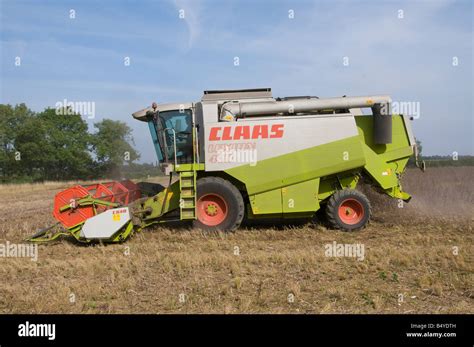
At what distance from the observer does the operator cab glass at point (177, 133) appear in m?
8.39

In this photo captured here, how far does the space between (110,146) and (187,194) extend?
41.7 metres

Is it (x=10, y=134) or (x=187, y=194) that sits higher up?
(x=10, y=134)

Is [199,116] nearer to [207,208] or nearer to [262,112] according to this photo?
[262,112]

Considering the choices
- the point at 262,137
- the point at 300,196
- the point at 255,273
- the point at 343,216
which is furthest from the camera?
the point at 343,216

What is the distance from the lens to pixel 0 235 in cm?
891

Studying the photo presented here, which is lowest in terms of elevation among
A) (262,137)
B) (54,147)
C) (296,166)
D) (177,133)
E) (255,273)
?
(255,273)

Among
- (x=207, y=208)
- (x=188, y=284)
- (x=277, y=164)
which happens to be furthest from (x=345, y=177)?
(x=188, y=284)

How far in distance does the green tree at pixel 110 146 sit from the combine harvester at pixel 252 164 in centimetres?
3786

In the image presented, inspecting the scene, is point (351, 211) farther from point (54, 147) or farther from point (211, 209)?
point (54, 147)

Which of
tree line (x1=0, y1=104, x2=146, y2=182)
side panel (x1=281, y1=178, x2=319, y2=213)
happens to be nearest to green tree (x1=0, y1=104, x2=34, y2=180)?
tree line (x1=0, y1=104, x2=146, y2=182)

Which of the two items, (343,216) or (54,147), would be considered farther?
(54,147)

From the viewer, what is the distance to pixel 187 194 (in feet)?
26.3

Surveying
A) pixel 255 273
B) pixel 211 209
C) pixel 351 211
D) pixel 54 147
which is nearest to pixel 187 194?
pixel 211 209

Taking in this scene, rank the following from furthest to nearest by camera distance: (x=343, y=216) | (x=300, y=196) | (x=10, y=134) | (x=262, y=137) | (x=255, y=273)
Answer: (x=10, y=134) < (x=343, y=216) < (x=300, y=196) < (x=262, y=137) < (x=255, y=273)
